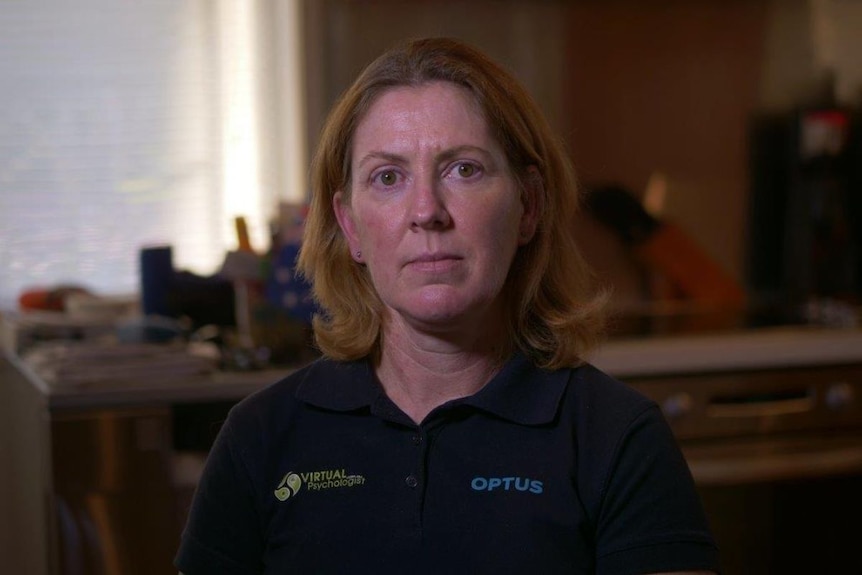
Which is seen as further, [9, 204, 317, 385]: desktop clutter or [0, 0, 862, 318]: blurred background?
[0, 0, 862, 318]: blurred background

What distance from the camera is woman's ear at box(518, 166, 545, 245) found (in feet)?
4.24

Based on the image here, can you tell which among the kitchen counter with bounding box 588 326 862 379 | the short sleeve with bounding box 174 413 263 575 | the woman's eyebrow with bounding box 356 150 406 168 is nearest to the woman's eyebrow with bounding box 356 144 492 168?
the woman's eyebrow with bounding box 356 150 406 168

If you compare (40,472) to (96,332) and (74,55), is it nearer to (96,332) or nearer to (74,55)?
(96,332)

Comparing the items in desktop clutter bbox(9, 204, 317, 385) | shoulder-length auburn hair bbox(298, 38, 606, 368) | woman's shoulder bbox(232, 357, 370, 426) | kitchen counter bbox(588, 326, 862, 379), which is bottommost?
kitchen counter bbox(588, 326, 862, 379)

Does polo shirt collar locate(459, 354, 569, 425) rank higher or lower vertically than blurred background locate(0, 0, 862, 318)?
lower

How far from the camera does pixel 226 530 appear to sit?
4.14 feet

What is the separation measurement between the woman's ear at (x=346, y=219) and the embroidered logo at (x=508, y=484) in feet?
0.94

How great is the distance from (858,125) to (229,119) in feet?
5.01

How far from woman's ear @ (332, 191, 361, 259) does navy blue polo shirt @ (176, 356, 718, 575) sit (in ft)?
0.44

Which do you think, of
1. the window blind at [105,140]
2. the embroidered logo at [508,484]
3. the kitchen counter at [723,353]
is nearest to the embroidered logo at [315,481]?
the embroidered logo at [508,484]

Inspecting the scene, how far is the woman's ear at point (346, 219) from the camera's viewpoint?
1.33 m

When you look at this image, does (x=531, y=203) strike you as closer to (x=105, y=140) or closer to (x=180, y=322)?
(x=180, y=322)

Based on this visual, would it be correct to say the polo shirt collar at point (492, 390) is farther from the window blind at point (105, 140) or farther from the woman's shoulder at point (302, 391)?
the window blind at point (105, 140)

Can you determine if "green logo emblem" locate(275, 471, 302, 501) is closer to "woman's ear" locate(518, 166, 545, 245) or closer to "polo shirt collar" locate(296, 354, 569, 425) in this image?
"polo shirt collar" locate(296, 354, 569, 425)
